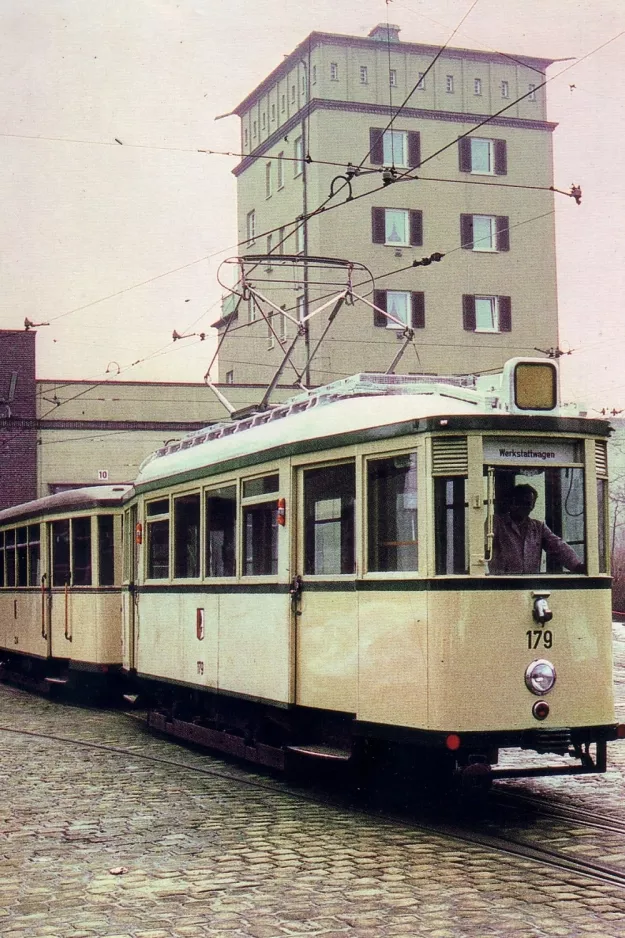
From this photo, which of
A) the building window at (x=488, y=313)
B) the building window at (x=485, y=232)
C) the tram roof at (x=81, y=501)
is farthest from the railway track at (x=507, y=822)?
the building window at (x=485, y=232)

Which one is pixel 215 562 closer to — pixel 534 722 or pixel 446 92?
pixel 534 722

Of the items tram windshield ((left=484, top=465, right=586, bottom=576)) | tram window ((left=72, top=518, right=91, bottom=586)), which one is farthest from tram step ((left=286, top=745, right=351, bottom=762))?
tram window ((left=72, top=518, right=91, bottom=586))

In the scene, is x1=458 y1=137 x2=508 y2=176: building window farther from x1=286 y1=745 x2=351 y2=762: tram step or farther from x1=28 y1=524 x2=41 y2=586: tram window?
x1=286 y1=745 x2=351 y2=762: tram step

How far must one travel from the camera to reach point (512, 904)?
6215 mm

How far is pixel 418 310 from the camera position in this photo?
142 ft

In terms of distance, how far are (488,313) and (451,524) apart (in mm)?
36583

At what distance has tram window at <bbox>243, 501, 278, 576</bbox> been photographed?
9906mm

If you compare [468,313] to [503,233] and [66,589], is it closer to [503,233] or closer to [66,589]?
[503,233]

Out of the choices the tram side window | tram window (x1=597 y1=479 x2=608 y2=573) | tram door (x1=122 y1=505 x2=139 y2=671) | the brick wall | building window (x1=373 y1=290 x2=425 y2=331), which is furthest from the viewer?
building window (x1=373 y1=290 x2=425 y2=331)

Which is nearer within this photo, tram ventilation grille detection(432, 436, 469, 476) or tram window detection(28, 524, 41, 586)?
tram ventilation grille detection(432, 436, 469, 476)

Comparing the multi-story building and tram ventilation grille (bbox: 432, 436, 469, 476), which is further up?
the multi-story building

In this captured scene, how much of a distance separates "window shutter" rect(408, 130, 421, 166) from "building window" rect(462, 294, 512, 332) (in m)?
4.48

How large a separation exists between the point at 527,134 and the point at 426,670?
126ft

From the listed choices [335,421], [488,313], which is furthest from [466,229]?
[335,421]
